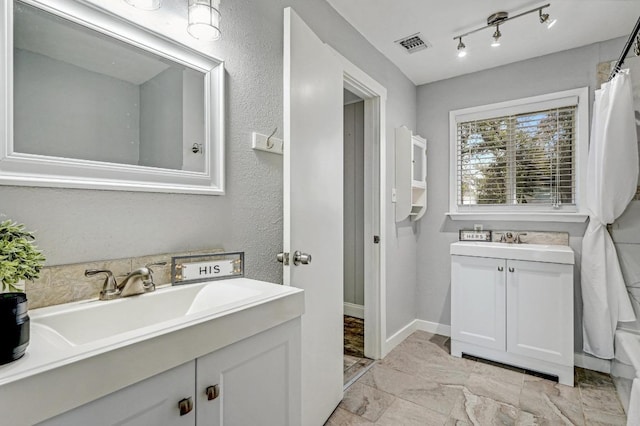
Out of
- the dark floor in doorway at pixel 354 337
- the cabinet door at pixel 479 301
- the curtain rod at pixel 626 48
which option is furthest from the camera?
the dark floor in doorway at pixel 354 337

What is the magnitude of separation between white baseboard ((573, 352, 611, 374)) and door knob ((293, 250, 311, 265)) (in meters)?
2.51

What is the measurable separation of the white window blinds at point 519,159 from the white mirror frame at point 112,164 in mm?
2568

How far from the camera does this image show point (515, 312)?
2434 millimetres

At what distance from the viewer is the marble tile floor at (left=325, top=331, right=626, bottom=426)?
186cm

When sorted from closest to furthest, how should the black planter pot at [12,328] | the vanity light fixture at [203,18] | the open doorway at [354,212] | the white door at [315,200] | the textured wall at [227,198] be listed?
the black planter pot at [12,328]
the textured wall at [227,198]
the vanity light fixture at [203,18]
the white door at [315,200]
the open doorway at [354,212]

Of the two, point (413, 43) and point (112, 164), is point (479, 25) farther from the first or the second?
point (112, 164)

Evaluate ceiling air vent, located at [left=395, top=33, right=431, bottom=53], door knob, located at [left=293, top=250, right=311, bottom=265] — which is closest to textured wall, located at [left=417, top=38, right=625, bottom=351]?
ceiling air vent, located at [left=395, top=33, right=431, bottom=53]

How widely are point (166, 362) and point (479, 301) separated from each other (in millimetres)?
2511

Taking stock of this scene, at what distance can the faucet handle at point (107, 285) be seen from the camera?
100cm

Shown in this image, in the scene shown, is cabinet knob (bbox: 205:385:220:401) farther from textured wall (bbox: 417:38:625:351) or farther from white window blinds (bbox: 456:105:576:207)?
white window blinds (bbox: 456:105:576:207)

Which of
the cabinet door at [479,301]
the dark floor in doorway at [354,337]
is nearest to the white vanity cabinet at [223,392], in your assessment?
the dark floor in doorway at [354,337]

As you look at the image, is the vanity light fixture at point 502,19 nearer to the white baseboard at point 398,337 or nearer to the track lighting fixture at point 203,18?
the track lighting fixture at point 203,18

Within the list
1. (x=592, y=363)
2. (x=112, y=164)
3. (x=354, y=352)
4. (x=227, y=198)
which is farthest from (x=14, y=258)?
(x=592, y=363)

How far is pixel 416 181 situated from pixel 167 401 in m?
2.68
